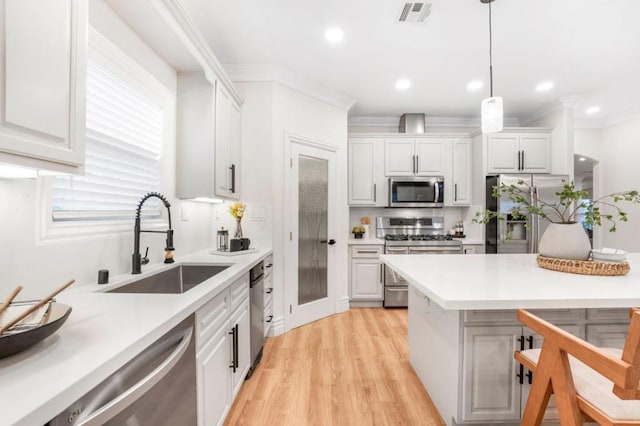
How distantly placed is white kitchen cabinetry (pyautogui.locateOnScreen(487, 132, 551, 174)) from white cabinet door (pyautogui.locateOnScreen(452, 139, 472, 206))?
0.95ft

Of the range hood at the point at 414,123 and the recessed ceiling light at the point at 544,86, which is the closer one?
the recessed ceiling light at the point at 544,86

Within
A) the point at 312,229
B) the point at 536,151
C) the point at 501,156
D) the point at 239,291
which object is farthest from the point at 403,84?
the point at 239,291

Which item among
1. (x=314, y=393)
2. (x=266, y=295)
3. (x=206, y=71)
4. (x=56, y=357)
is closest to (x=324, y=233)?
(x=266, y=295)

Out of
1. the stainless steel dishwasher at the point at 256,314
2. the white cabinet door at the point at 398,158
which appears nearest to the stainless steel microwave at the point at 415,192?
the white cabinet door at the point at 398,158

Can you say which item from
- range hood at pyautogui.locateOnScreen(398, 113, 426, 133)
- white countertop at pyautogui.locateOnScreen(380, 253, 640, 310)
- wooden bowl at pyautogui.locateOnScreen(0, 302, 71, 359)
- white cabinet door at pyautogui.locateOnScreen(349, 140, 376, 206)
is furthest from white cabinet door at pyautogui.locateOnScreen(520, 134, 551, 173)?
wooden bowl at pyautogui.locateOnScreen(0, 302, 71, 359)

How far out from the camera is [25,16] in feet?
2.77

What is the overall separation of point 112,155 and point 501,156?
14.9ft

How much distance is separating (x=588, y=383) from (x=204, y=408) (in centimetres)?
161

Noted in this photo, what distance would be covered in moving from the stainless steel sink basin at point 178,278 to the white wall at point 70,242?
16 centimetres

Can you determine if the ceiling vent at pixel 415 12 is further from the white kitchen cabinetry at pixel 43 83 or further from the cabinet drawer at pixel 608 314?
the cabinet drawer at pixel 608 314

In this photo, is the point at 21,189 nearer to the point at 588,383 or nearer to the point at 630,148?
the point at 588,383

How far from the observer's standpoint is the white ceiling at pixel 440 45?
225cm

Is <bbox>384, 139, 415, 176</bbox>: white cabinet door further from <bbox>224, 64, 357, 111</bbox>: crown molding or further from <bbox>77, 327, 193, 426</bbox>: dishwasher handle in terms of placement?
<bbox>77, 327, 193, 426</bbox>: dishwasher handle

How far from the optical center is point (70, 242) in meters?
1.41
